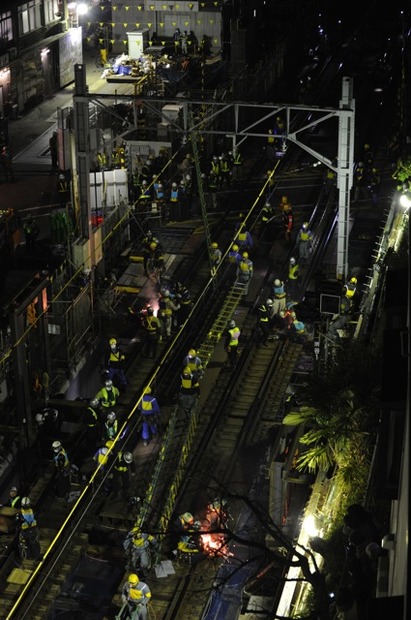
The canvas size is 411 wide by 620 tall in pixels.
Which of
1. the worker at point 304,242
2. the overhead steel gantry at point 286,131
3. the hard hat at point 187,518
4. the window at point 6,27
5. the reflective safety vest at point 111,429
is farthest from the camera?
the window at point 6,27

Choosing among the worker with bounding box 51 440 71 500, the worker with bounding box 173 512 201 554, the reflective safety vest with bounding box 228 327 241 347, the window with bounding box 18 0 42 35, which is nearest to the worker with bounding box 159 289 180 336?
the reflective safety vest with bounding box 228 327 241 347

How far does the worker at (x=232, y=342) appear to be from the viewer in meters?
41.5

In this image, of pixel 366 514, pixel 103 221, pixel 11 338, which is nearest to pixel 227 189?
pixel 103 221

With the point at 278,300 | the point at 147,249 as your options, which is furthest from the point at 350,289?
the point at 147,249

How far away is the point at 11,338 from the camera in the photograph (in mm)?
37531

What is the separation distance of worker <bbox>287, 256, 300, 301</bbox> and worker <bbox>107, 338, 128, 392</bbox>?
25.8 ft

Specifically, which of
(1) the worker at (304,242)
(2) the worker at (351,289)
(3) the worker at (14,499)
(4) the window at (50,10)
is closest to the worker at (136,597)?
(3) the worker at (14,499)

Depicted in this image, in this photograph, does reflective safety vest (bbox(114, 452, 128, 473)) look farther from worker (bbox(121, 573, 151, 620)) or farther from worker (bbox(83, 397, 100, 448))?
worker (bbox(121, 573, 151, 620))

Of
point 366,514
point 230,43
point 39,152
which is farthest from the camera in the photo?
point 230,43

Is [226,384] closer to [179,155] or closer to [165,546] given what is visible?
[165,546]

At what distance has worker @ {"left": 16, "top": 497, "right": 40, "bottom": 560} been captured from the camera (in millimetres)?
33031

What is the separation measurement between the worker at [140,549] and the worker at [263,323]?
36.4 feet

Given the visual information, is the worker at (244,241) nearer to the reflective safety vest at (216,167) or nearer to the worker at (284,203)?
the worker at (284,203)

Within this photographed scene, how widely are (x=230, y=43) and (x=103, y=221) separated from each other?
82.8 ft
